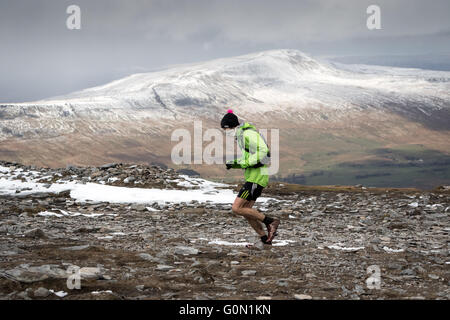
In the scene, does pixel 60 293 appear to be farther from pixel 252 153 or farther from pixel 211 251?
pixel 252 153

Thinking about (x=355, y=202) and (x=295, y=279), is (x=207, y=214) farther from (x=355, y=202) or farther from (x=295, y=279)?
(x=295, y=279)

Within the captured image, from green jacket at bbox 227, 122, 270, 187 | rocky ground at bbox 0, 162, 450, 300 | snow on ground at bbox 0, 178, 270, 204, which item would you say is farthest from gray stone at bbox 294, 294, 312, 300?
snow on ground at bbox 0, 178, 270, 204

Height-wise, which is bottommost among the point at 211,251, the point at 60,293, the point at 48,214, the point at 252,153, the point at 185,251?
the point at 48,214

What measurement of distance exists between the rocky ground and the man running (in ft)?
4.65

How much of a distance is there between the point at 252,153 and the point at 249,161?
0.87ft

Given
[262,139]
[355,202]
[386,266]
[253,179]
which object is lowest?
[355,202]

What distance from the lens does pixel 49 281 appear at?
905 cm

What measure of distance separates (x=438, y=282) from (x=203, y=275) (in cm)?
528

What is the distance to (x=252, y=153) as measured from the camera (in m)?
12.8

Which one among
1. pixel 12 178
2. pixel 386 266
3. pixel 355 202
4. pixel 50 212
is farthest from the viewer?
pixel 12 178

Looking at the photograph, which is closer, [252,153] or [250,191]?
[252,153]

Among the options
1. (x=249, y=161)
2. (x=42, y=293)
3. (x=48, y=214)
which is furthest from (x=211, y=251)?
(x=48, y=214)

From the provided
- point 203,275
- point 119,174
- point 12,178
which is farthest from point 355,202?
point 12,178

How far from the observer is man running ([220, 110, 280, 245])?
12617 mm
